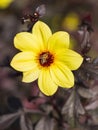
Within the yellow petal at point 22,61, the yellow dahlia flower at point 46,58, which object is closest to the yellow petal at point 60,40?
the yellow dahlia flower at point 46,58

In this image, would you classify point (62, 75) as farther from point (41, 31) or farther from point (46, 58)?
point (41, 31)

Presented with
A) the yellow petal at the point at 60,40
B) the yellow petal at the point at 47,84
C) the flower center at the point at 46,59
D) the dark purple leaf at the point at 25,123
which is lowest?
the dark purple leaf at the point at 25,123

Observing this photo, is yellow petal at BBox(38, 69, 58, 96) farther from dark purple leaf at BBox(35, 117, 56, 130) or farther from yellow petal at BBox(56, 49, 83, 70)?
dark purple leaf at BBox(35, 117, 56, 130)

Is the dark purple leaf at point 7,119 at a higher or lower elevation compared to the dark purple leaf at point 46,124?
higher

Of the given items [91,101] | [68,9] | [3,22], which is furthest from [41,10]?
[68,9]

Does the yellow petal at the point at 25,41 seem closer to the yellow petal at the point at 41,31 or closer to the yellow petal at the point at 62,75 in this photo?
the yellow petal at the point at 41,31

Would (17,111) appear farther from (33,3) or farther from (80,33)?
(33,3)

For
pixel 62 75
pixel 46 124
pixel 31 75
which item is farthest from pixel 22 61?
pixel 46 124
